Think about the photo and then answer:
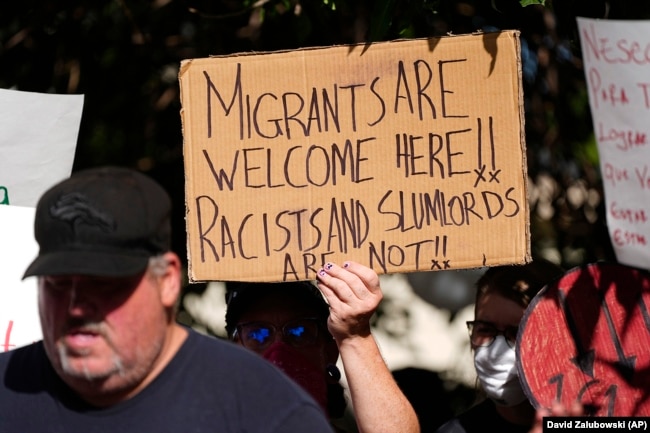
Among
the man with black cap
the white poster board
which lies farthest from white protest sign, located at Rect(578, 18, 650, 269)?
the white poster board

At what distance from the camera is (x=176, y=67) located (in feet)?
15.2

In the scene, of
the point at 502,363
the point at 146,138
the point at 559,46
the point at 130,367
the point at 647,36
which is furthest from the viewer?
the point at 146,138

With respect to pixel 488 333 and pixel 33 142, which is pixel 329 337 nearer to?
pixel 488 333

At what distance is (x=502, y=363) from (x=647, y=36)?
0.86 m

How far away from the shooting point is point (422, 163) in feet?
9.08

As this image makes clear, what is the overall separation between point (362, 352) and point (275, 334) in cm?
37

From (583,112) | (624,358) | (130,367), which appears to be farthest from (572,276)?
(583,112)

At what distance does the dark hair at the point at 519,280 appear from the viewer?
303 cm

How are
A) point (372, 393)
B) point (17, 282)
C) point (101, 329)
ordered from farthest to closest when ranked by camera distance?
point (17, 282) → point (372, 393) → point (101, 329)

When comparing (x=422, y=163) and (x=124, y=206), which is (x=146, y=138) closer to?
(x=422, y=163)

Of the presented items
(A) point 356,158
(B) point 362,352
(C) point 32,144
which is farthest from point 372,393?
(C) point 32,144

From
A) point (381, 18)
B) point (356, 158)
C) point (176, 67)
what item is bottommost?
point (356, 158)

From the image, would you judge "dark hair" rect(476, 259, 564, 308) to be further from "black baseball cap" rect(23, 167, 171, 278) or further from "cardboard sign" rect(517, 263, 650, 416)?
"black baseball cap" rect(23, 167, 171, 278)

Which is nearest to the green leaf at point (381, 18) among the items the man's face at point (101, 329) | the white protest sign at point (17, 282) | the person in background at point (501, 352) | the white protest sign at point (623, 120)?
the white protest sign at point (623, 120)
